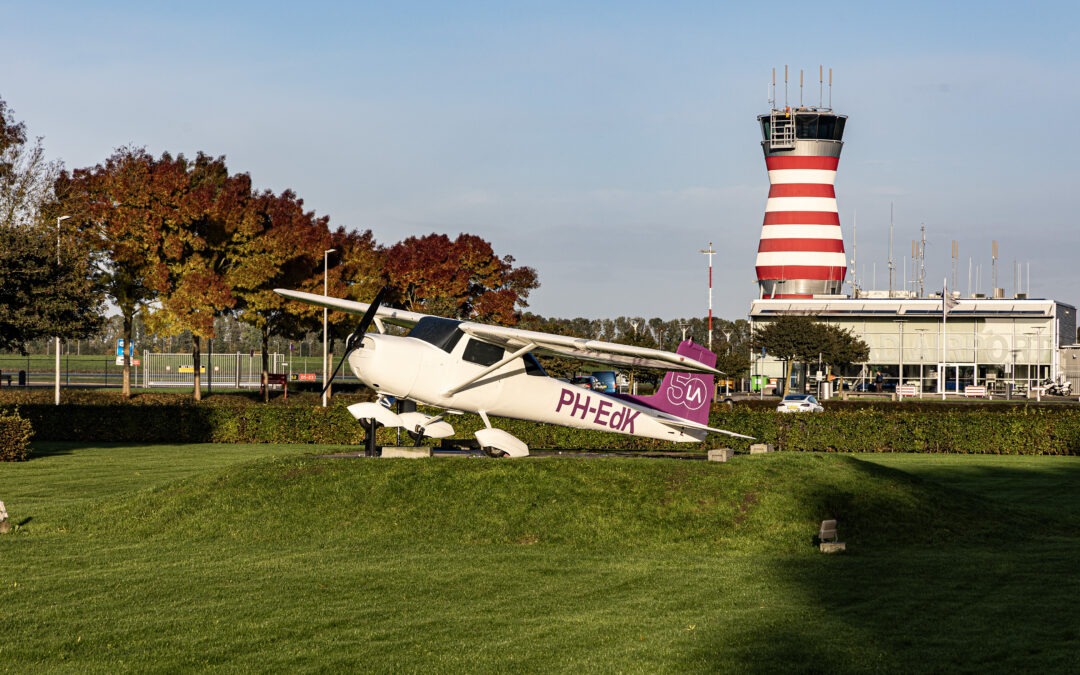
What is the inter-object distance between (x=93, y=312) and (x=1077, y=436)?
3664cm

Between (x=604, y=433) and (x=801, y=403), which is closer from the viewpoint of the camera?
(x=604, y=433)

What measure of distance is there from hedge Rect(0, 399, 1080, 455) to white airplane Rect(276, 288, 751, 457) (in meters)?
10.1

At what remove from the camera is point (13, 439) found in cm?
3325

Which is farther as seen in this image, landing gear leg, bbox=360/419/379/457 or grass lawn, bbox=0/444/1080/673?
landing gear leg, bbox=360/419/379/457

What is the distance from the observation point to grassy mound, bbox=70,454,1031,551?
1930 centimetres

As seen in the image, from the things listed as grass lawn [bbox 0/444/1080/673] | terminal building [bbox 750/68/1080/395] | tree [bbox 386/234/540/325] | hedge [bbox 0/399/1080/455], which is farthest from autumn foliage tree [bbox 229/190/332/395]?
terminal building [bbox 750/68/1080/395]

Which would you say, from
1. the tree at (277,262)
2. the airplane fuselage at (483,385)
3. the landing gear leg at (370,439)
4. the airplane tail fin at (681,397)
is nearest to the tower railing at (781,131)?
the tree at (277,262)

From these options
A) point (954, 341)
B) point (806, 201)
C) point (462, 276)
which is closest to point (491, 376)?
point (462, 276)

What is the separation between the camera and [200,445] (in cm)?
4069

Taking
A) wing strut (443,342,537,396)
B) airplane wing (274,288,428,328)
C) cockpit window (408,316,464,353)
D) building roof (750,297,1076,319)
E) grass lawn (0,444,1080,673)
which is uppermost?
building roof (750,297,1076,319)

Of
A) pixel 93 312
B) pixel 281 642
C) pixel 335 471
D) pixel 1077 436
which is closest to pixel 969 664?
pixel 281 642

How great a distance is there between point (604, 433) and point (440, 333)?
45.5 ft

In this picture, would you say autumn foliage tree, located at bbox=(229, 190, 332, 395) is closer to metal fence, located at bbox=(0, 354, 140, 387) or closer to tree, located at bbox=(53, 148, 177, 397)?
tree, located at bbox=(53, 148, 177, 397)

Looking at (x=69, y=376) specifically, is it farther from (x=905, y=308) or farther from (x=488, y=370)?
(x=488, y=370)
